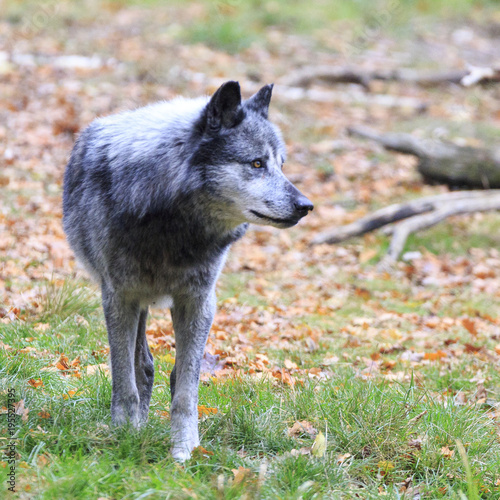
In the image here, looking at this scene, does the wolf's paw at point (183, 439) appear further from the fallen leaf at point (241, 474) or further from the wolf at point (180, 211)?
the fallen leaf at point (241, 474)

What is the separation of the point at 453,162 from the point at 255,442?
821cm

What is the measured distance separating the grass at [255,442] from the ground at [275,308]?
0.04ft

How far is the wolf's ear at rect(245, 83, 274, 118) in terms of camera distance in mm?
3834

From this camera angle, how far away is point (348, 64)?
16.5 m

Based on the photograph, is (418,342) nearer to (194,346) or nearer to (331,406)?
(331,406)

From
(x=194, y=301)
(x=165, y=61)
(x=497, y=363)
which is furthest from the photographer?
(x=165, y=61)

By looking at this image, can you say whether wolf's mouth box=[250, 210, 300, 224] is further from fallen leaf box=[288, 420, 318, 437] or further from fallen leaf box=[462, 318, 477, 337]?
fallen leaf box=[462, 318, 477, 337]

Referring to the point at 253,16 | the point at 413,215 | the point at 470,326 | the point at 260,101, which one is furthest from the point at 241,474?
the point at 253,16

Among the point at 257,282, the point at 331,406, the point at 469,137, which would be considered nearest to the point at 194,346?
the point at 331,406

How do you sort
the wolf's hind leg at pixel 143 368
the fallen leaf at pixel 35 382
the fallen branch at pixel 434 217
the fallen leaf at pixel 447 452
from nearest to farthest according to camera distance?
the fallen leaf at pixel 447 452 → the fallen leaf at pixel 35 382 → the wolf's hind leg at pixel 143 368 → the fallen branch at pixel 434 217

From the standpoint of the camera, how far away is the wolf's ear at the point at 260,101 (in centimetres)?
383

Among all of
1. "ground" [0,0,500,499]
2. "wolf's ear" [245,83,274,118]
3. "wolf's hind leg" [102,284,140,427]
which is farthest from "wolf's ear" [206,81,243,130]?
"ground" [0,0,500,499]

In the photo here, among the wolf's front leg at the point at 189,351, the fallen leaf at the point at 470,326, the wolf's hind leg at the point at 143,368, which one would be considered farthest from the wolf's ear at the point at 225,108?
the fallen leaf at the point at 470,326

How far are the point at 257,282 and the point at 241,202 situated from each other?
4.28m
